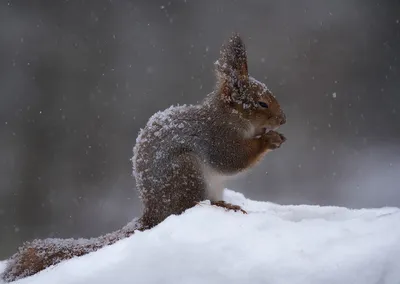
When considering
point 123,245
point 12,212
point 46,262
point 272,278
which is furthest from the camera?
point 12,212

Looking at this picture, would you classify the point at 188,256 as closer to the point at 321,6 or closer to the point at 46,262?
the point at 46,262

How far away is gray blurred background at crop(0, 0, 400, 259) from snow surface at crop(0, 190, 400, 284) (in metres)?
5.18

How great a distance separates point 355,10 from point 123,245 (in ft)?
22.7

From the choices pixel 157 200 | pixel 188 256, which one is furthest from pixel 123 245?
pixel 157 200

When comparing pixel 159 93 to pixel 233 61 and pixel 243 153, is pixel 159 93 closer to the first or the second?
pixel 233 61

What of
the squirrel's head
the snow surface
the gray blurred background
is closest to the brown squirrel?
the squirrel's head

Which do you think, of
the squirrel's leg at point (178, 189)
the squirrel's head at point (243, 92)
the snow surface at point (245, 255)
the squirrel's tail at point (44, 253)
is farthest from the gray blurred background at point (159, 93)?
the snow surface at point (245, 255)

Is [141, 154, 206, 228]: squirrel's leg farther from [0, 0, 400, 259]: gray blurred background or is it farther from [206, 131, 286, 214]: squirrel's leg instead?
[0, 0, 400, 259]: gray blurred background

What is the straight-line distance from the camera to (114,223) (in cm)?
698

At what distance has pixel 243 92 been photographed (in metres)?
2.49

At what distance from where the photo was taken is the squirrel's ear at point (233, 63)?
2.43 m

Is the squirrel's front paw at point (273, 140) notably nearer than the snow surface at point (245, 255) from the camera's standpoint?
No

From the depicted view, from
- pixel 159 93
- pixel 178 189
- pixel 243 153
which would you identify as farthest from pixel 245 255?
pixel 159 93

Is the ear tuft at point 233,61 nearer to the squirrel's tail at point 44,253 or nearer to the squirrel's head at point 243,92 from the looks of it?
the squirrel's head at point 243,92
